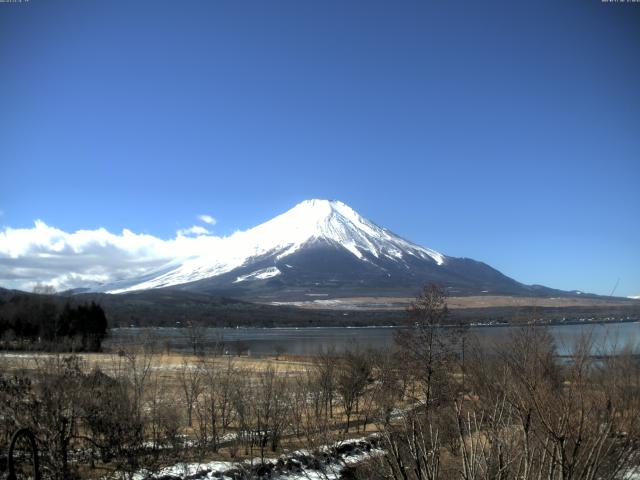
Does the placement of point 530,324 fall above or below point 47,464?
above

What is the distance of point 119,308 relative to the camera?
609 ft

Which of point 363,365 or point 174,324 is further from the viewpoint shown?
point 174,324

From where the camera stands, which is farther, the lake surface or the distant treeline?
the distant treeline

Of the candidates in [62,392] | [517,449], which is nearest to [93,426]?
[62,392]

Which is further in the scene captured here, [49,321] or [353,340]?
[49,321]

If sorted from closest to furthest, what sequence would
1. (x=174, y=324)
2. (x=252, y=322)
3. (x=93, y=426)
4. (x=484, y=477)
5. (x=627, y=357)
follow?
1. (x=484, y=477)
2. (x=93, y=426)
3. (x=627, y=357)
4. (x=174, y=324)
5. (x=252, y=322)

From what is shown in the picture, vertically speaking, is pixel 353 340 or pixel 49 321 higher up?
pixel 49 321

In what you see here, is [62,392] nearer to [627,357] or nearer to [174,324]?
[627,357]

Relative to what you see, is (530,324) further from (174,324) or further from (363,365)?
(174,324)

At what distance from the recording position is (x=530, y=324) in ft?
57.5

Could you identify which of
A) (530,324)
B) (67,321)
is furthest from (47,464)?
(67,321)

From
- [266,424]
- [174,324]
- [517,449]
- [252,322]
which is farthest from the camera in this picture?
Result: [252,322]

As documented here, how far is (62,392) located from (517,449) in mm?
8480

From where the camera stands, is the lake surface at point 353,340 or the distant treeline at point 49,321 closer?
the lake surface at point 353,340
